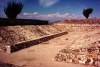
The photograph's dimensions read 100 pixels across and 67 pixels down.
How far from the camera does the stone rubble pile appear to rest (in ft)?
28.5

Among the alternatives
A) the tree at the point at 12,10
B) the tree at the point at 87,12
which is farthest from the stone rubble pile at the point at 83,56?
the tree at the point at 87,12

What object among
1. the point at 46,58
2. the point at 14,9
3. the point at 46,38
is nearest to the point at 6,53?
the point at 46,58

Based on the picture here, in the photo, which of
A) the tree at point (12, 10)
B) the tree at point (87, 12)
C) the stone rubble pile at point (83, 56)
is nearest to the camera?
the stone rubble pile at point (83, 56)

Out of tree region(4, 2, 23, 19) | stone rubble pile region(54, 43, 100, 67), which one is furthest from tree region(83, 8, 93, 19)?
stone rubble pile region(54, 43, 100, 67)

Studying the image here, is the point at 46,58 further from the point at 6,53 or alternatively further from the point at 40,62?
the point at 6,53

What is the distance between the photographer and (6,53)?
1108cm

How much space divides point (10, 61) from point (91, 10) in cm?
4096

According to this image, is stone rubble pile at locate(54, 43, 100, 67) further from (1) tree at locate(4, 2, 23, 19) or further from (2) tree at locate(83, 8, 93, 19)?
(2) tree at locate(83, 8, 93, 19)

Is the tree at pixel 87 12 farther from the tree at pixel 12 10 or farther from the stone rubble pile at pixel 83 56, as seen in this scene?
the stone rubble pile at pixel 83 56

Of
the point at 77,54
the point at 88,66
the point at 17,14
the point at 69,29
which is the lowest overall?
the point at 88,66

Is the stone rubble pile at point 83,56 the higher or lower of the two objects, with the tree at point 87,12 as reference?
lower

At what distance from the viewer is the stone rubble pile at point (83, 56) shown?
8695 millimetres

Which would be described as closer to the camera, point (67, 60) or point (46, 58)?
point (67, 60)

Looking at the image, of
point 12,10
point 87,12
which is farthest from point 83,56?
point 87,12
